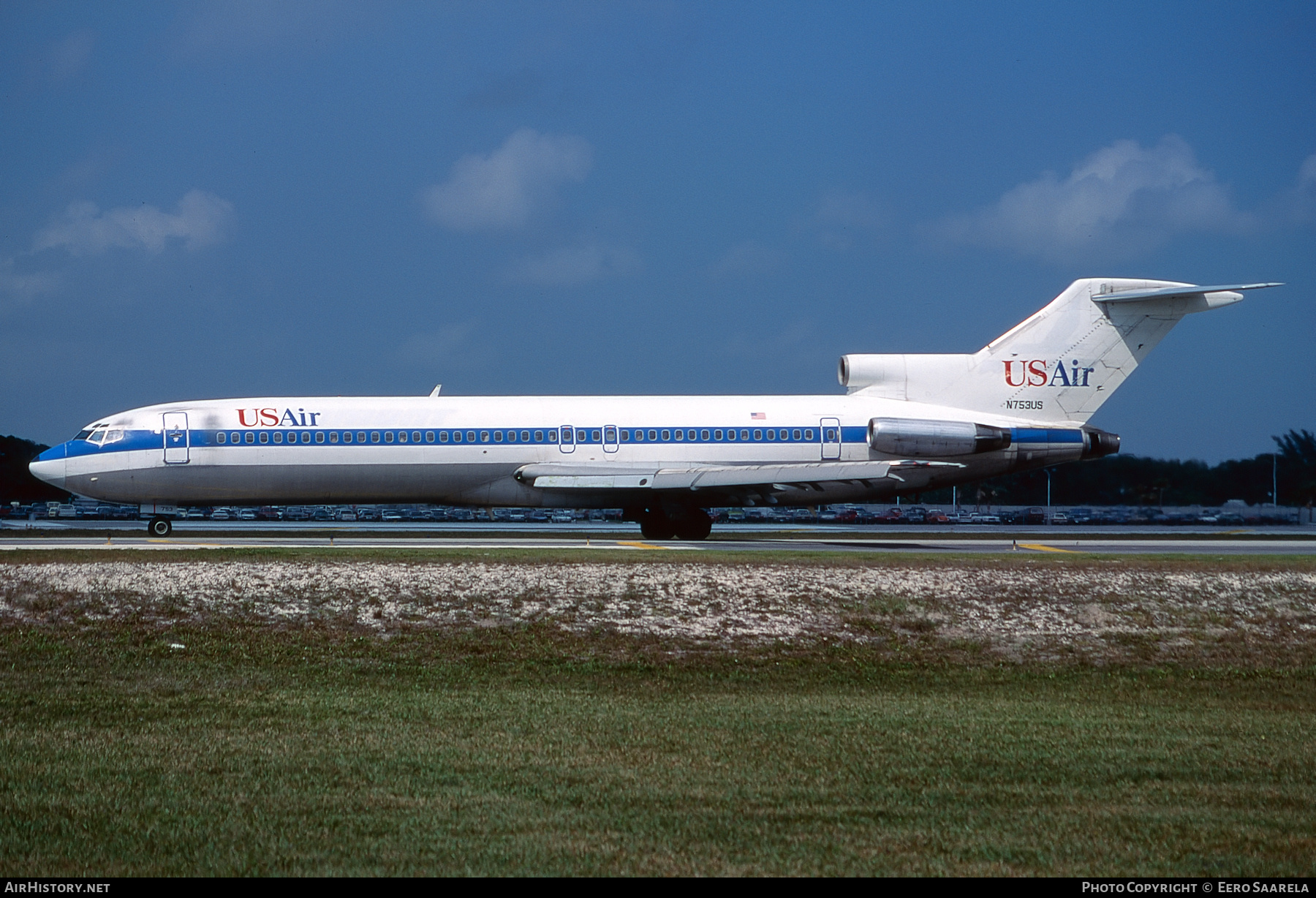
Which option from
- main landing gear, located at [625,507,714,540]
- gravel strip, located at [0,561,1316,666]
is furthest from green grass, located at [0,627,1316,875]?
main landing gear, located at [625,507,714,540]

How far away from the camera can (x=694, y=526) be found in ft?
112

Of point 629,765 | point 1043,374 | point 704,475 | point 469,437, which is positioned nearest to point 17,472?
point 469,437

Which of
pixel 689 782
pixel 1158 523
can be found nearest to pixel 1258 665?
pixel 689 782

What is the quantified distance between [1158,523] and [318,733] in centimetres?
7045

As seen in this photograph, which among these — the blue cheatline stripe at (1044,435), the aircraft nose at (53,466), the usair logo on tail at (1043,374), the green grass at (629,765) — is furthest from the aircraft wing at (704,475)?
the green grass at (629,765)

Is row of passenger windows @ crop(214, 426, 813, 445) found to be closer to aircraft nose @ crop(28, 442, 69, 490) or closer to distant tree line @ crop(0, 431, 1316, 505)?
aircraft nose @ crop(28, 442, 69, 490)

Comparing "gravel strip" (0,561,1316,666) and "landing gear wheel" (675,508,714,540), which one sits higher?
"landing gear wheel" (675,508,714,540)

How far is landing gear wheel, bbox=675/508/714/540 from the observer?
3419cm

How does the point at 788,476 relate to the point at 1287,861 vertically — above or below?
above

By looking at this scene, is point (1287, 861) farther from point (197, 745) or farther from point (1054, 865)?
point (197, 745)

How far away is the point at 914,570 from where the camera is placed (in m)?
22.1

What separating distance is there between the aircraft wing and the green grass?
50.4ft

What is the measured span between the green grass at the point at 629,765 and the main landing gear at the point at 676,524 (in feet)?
55.4

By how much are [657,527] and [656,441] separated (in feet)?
8.99
